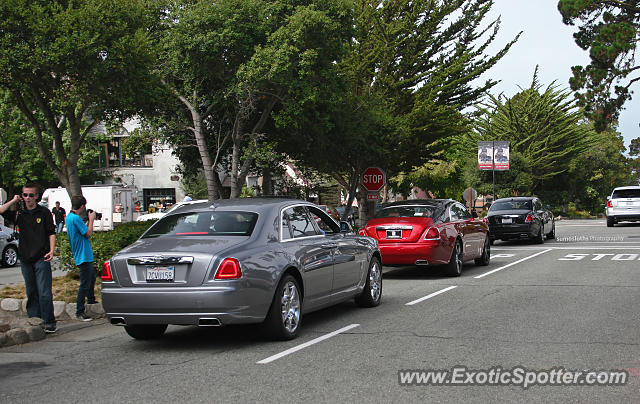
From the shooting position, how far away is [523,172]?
55.8m

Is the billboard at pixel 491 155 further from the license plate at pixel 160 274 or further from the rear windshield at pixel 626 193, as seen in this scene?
the license plate at pixel 160 274

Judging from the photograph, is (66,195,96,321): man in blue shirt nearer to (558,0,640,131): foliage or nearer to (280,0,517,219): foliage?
(280,0,517,219): foliage

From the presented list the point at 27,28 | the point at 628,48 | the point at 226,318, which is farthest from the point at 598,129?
the point at 226,318

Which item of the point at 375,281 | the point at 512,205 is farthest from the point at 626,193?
the point at 375,281

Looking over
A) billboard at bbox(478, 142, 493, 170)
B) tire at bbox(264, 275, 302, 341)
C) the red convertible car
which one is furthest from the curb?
billboard at bbox(478, 142, 493, 170)

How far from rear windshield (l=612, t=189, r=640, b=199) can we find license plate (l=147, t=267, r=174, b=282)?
108 feet

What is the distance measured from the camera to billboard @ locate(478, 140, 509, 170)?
49125 millimetres

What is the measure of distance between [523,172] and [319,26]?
137 feet

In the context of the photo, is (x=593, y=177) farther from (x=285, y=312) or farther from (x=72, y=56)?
(x=285, y=312)

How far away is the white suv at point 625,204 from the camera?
35.6 m

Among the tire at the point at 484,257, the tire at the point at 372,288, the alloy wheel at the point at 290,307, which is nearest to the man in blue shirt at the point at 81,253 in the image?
the alloy wheel at the point at 290,307

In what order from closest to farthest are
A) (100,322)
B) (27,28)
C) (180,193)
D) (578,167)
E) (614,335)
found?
(614,335)
(100,322)
(27,28)
(180,193)
(578,167)

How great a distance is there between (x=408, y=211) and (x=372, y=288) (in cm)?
455

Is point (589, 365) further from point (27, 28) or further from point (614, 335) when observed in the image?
point (27, 28)
